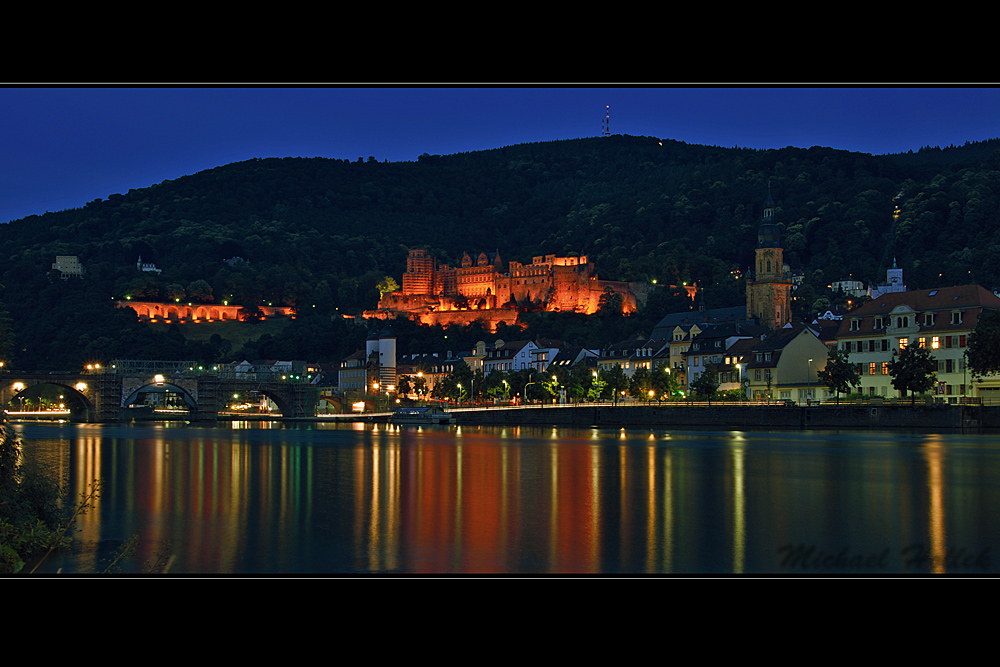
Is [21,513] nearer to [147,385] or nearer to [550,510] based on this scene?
[550,510]

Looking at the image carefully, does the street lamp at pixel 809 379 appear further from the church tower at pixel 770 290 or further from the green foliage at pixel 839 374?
the church tower at pixel 770 290

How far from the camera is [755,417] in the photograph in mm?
66875

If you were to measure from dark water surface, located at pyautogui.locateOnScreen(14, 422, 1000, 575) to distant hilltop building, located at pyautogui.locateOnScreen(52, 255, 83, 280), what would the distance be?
125 metres

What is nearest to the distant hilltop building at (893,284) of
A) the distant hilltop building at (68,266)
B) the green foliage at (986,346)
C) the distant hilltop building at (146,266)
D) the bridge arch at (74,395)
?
the green foliage at (986,346)

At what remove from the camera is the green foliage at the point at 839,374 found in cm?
6594

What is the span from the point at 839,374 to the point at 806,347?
11291 millimetres

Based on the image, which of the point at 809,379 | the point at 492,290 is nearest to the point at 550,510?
the point at 809,379

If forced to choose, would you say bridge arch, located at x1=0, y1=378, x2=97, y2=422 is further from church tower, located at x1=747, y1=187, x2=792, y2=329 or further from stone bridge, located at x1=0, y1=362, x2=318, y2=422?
church tower, located at x1=747, y1=187, x2=792, y2=329

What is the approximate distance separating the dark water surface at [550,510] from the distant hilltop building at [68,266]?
125 meters

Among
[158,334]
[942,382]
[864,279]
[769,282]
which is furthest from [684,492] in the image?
[158,334]

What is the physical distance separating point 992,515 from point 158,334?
13566 centimetres
